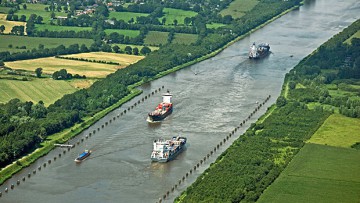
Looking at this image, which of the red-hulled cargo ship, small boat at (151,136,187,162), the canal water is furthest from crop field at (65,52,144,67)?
small boat at (151,136,187,162)

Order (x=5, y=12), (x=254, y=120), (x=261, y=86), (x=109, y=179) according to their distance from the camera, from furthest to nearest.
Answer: (x=5, y=12), (x=261, y=86), (x=254, y=120), (x=109, y=179)

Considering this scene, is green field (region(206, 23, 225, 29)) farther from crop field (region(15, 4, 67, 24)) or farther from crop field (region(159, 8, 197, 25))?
crop field (region(15, 4, 67, 24))

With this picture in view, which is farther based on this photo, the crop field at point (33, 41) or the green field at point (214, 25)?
the green field at point (214, 25)

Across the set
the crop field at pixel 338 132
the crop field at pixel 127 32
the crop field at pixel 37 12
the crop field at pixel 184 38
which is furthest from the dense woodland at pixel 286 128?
the crop field at pixel 37 12

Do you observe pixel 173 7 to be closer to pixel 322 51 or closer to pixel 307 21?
pixel 307 21

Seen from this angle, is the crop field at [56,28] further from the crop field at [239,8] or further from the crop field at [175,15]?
the crop field at [239,8]

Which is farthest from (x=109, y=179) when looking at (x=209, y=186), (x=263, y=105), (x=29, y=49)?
(x=29, y=49)

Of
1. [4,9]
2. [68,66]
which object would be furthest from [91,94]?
[4,9]
